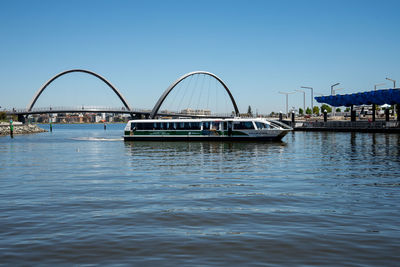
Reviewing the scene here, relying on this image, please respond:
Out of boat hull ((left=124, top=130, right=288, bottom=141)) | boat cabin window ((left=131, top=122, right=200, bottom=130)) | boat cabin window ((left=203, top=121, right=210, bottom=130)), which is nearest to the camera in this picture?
boat hull ((left=124, top=130, right=288, bottom=141))

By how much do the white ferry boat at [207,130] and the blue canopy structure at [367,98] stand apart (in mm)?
24024

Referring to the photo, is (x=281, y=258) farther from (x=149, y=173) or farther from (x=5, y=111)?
(x=5, y=111)

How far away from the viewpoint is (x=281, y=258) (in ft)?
25.2

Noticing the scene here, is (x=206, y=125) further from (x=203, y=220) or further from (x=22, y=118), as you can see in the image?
(x=22, y=118)

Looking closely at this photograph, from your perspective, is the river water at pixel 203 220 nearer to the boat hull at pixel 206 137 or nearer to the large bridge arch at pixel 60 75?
the boat hull at pixel 206 137

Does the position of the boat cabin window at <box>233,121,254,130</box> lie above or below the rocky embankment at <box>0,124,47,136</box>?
above

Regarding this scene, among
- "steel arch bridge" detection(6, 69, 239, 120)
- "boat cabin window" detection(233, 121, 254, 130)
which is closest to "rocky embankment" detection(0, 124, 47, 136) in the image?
"steel arch bridge" detection(6, 69, 239, 120)

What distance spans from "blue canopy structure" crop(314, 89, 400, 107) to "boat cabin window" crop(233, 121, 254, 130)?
29.1 metres

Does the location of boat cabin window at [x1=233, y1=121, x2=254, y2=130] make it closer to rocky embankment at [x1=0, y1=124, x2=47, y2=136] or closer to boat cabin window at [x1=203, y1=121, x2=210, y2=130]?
boat cabin window at [x1=203, y1=121, x2=210, y2=130]

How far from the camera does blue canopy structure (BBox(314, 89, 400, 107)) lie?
226ft

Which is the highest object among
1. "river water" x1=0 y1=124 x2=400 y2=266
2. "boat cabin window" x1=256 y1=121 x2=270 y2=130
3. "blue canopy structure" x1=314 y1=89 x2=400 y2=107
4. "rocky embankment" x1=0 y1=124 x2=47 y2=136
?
"blue canopy structure" x1=314 y1=89 x2=400 y2=107

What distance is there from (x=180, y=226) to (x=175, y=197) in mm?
4213

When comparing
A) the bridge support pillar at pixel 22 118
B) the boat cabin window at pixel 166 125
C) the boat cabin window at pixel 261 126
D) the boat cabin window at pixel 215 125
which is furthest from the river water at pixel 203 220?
the bridge support pillar at pixel 22 118

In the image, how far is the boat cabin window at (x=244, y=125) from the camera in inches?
2121
